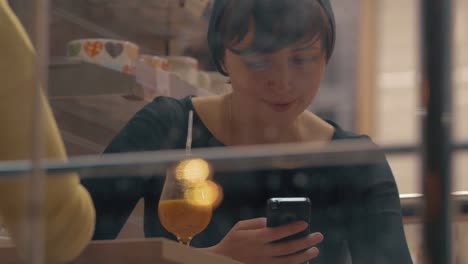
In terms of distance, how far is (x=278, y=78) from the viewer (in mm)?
1024

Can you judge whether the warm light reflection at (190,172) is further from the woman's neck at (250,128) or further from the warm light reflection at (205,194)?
the woman's neck at (250,128)

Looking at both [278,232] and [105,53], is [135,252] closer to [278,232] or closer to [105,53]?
[278,232]

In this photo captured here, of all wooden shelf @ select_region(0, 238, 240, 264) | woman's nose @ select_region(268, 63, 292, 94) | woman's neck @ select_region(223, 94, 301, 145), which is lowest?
wooden shelf @ select_region(0, 238, 240, 264)

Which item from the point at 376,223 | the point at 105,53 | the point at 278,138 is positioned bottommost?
the point at 376,223

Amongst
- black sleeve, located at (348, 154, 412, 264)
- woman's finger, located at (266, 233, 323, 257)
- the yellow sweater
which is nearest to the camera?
the yellow sweater

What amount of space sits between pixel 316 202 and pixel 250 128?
13cm

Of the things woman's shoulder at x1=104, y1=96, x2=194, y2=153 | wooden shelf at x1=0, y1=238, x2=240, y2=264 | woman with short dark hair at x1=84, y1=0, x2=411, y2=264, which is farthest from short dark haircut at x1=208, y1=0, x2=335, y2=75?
wooden shelf at x1=0, y1=238, x2=240, y2=264

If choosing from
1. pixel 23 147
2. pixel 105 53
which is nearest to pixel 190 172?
pixel 23 147

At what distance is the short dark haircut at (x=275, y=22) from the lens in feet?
3.46

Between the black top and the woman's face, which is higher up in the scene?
the woman's face

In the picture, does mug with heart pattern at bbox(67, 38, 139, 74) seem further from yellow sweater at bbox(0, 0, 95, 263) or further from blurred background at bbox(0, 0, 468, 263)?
yellow sweater at bbox(0, 0, 95, 263)

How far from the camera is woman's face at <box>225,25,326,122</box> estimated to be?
3.36 ft

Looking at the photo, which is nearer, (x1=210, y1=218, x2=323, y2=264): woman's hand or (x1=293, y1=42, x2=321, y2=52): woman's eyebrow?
(x1=210, y1=218, x2=323, y2=264): woman's hand

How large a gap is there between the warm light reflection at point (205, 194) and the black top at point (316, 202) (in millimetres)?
14
